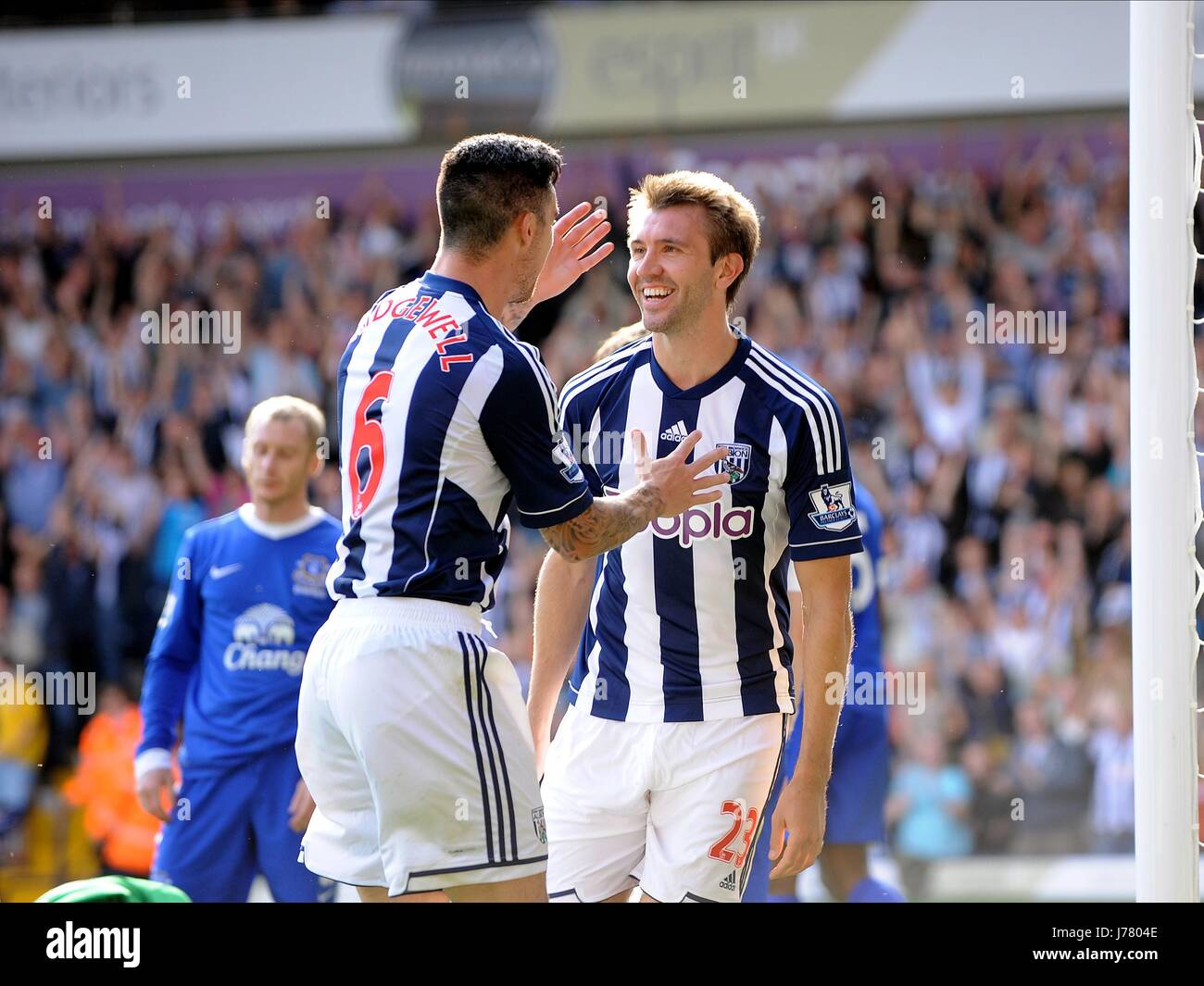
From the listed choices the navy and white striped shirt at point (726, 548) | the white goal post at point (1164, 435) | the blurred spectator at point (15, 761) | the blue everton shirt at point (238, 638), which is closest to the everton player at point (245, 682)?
the blue everton shirt at point (238, 638)

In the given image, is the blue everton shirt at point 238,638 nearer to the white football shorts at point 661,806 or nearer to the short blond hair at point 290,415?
the short blond hair at point 290,415

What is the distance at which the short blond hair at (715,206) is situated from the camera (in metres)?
3.84

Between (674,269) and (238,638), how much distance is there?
2284 millimetres

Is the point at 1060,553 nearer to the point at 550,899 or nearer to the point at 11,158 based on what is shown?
the point at 550,899

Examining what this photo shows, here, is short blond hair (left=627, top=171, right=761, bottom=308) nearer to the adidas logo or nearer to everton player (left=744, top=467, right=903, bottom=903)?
the adidas logo

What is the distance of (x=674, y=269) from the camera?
3766 millimetres

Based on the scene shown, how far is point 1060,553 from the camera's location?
361 inches

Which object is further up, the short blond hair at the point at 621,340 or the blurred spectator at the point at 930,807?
the short blond hair at the point at 621,340

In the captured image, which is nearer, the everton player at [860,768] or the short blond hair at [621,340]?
the short blond hair at [621,340]

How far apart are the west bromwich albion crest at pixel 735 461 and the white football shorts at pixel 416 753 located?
81 centimetres

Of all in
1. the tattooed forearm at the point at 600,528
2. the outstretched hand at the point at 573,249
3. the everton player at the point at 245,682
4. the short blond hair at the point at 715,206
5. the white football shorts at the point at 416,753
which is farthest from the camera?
the everton player at the point at 245,682

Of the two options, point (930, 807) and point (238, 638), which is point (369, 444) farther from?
point (930, 807)

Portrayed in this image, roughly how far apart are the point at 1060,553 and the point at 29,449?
698 cm
